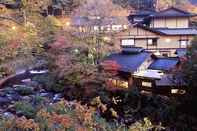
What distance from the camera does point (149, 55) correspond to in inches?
733

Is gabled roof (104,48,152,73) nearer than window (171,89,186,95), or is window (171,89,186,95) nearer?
window (171,89,186,95)

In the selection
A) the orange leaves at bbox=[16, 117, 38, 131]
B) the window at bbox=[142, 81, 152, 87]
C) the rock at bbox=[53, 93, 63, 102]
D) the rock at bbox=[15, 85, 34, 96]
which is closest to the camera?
the orange leaves at bbox=[16, 117, 38, 131]

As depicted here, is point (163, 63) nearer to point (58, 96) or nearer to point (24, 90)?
point (58, 96)

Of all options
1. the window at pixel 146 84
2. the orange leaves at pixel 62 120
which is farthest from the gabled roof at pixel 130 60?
the orange leaves at pixel 62 120

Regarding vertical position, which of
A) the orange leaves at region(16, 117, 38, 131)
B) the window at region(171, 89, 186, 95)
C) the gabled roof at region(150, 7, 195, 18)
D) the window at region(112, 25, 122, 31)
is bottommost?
the window at region(171, 89, 186, 95)

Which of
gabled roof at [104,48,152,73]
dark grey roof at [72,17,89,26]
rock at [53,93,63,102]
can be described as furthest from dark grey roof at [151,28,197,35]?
rock at [53,93,63,102]

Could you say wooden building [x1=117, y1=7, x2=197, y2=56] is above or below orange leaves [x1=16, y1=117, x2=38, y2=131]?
above

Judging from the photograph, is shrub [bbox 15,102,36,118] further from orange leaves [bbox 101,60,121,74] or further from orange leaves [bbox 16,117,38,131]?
orange leaves [bbox 16,117,38,131]

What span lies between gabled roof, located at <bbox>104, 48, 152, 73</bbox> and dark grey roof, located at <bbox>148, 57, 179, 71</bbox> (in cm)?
55

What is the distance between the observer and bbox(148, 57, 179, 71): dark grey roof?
57.3 feet

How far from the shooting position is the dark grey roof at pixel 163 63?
17.5 metres

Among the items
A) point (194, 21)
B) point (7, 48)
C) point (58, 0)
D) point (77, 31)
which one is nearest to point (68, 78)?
point (7, 48)

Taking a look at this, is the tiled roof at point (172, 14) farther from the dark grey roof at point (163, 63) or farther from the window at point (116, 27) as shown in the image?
the dark grey roof at point (163, 63)

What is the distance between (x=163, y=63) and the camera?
18359 millimetres
